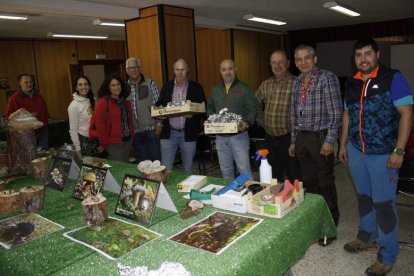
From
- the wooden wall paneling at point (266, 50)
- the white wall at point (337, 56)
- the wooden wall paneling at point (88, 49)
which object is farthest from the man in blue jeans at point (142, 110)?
the white wall at point (337, 56)

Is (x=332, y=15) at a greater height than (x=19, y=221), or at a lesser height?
greater

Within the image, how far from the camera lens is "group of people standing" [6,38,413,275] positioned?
212 centimetres

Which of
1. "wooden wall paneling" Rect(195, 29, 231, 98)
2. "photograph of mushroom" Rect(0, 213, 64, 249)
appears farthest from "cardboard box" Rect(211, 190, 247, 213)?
"wooden wall paneling" Rect(195, 29, 231, 98)

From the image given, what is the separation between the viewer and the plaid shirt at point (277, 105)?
115 inches

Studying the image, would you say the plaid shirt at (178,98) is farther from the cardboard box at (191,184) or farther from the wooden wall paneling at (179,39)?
the wooden wall paneling at (179,39)

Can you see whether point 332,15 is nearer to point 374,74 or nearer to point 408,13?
point 408,13

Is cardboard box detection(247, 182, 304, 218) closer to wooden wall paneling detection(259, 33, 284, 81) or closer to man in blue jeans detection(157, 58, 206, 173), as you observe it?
man in blue jeans detection(157, 58, 206, 173)

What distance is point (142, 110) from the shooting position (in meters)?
3.61

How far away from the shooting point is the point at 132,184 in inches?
64.3

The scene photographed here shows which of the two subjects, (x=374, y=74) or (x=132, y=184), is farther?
(x=374, y=74)

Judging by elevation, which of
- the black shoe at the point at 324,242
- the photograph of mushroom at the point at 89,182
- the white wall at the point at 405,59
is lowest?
the black shoe at the point at 324,242

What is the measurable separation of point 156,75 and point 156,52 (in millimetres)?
343

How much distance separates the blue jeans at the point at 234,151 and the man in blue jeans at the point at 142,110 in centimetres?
75

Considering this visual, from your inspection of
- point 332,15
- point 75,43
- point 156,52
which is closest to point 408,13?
point 332,15
